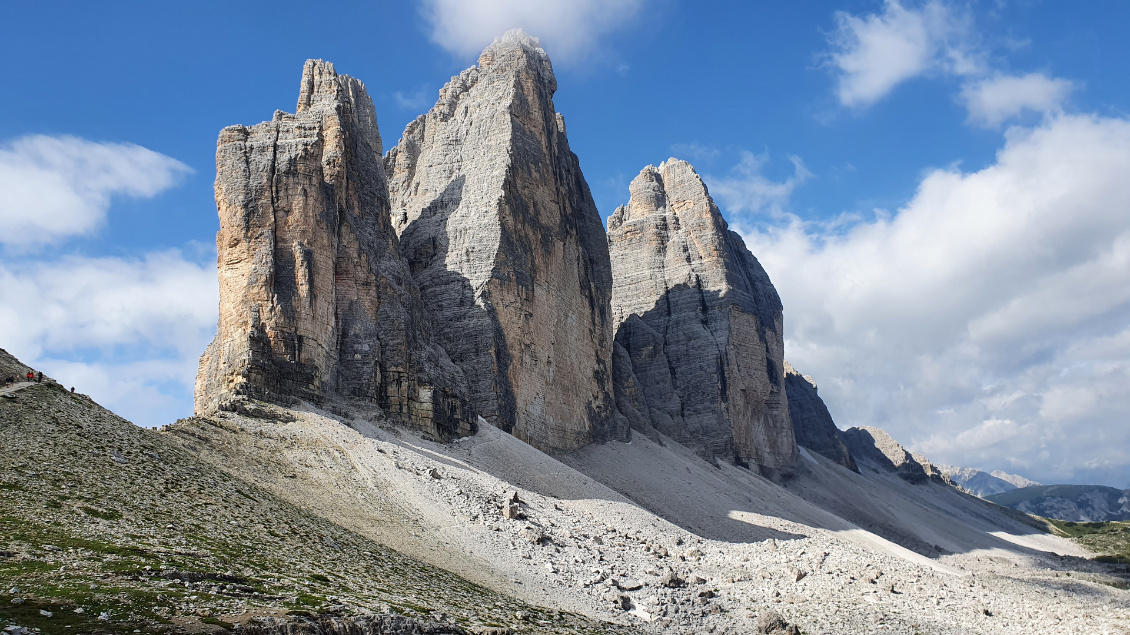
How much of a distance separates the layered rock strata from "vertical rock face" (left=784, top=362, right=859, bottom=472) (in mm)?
10406

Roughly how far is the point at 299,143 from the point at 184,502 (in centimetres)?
2242

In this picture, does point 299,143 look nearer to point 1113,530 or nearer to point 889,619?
point 889,619

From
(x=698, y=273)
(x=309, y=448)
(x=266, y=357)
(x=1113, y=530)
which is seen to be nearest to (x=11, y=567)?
(x=309, y=448)

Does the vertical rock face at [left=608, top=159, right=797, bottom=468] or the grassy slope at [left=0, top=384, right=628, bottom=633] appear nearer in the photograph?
the grassy slope at [left=0, top=384, right=628, bottom=633]

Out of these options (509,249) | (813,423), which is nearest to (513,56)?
(509,249)

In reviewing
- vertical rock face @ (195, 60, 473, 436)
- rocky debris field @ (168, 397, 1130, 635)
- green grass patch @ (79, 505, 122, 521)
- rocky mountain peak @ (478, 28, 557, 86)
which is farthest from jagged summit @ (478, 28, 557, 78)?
green grass patch @ (79, 505, 122, 521)

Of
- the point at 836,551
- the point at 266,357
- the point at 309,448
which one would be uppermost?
the point at 266,357

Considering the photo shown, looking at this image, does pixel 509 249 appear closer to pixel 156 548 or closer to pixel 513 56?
pixel 513 56

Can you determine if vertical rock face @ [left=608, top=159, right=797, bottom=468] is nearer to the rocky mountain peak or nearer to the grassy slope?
the rocky mountain peak

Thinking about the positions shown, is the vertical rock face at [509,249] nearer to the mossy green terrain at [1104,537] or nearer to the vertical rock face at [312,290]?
the vertical rock face at [312,290]

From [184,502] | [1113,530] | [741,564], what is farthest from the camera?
[1113,530]

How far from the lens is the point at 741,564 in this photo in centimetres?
3259

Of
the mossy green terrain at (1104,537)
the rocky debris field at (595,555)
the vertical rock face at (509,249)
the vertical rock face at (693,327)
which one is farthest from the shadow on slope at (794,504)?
the rocky debris field at (595,555)

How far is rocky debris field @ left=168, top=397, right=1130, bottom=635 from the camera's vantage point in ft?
89.8
